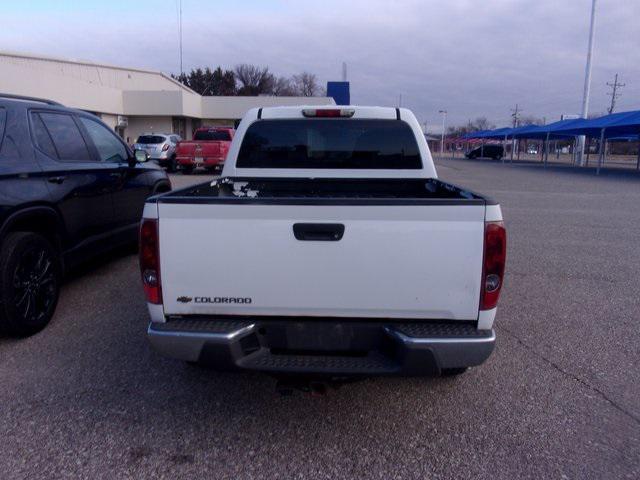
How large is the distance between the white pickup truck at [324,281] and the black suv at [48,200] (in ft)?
7.10

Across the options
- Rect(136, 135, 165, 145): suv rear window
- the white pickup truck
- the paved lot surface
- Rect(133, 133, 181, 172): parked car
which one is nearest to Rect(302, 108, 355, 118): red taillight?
the white pickup truck

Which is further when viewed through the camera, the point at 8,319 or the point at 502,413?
the point at 8,319

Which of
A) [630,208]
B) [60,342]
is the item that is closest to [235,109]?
[630,208]

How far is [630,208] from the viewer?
15.0 metres

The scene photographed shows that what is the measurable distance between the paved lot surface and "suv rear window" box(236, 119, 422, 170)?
1.89m

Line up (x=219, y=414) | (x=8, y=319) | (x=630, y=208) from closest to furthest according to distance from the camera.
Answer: (x=219, y=414) < (x=8, y=319) < (x=630, y=208)

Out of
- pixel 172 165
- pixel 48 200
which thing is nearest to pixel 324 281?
pixel 48 200

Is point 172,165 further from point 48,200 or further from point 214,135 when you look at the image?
point 48,200

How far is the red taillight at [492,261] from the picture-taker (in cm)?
288

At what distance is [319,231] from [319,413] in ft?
4.45

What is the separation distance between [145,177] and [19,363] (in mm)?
3565

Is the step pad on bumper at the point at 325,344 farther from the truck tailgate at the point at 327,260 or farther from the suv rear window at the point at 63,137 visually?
the suv rear window at the point at 63,137

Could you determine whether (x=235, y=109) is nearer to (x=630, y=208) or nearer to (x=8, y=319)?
(x=630, y=208)

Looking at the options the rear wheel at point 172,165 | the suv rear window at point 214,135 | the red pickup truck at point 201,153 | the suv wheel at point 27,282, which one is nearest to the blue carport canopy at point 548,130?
the suv rear window at point 214,135
